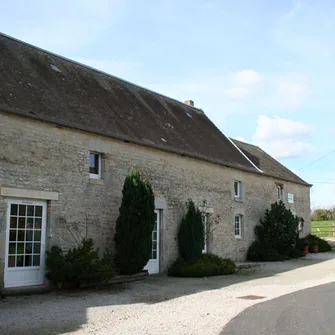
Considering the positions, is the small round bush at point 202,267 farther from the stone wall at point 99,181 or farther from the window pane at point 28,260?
the window pane at point 28,260

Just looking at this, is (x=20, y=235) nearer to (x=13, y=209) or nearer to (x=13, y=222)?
(x=13, y=222)

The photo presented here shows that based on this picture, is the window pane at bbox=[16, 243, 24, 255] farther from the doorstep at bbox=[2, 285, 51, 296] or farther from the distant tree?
the distant tree

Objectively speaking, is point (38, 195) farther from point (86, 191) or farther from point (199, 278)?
point (199, 278)

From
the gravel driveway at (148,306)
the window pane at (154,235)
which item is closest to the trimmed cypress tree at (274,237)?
the gravel driveway at (148,306)

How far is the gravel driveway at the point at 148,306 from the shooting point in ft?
22.1

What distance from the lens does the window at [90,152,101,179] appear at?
40.8 ft

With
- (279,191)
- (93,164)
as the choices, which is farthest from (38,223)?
(279,191)

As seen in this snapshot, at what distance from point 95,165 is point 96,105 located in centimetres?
235

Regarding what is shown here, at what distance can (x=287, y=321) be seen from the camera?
22.4 feet

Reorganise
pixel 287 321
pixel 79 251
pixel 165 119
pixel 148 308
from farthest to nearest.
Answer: pixel 165 119, pixel 79 251, pixel 148 308, pixel 287 321

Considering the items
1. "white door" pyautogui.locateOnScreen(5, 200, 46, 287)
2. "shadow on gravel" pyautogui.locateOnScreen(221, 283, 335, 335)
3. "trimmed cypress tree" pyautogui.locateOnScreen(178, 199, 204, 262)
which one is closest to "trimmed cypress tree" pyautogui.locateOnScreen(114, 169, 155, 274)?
"white door" pyautogui.locateOnScreen(5, 200, 46, 287)

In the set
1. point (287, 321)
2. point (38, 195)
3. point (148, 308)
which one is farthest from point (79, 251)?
point (287, 321)

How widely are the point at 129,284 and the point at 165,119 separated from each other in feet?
25.1

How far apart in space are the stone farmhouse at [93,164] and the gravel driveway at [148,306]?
1727 millimetres
